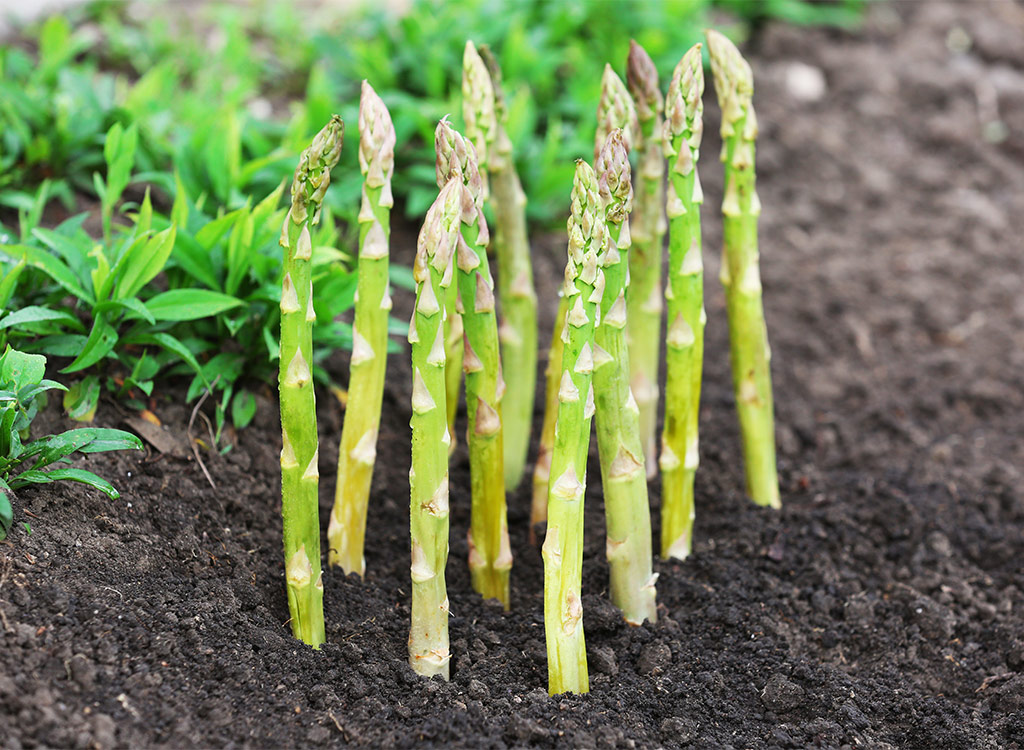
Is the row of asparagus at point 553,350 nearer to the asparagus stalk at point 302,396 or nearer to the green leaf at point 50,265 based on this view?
the asparagus stalk at point 302,396

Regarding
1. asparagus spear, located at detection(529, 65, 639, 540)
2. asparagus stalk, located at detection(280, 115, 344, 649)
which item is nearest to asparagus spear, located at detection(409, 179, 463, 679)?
asparagus stalk, located at detection(280, 115, 344, 649)

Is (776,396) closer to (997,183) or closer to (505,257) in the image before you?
(505,257)

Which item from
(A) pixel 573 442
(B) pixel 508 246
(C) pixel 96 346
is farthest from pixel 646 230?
(C) pixel 96 346

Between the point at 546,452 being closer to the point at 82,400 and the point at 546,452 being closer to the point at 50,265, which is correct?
the point at 82,400

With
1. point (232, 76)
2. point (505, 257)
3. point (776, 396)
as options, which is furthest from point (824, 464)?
point (232, 76)

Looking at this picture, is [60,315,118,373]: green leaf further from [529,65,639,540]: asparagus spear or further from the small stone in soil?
the small stone in soil
